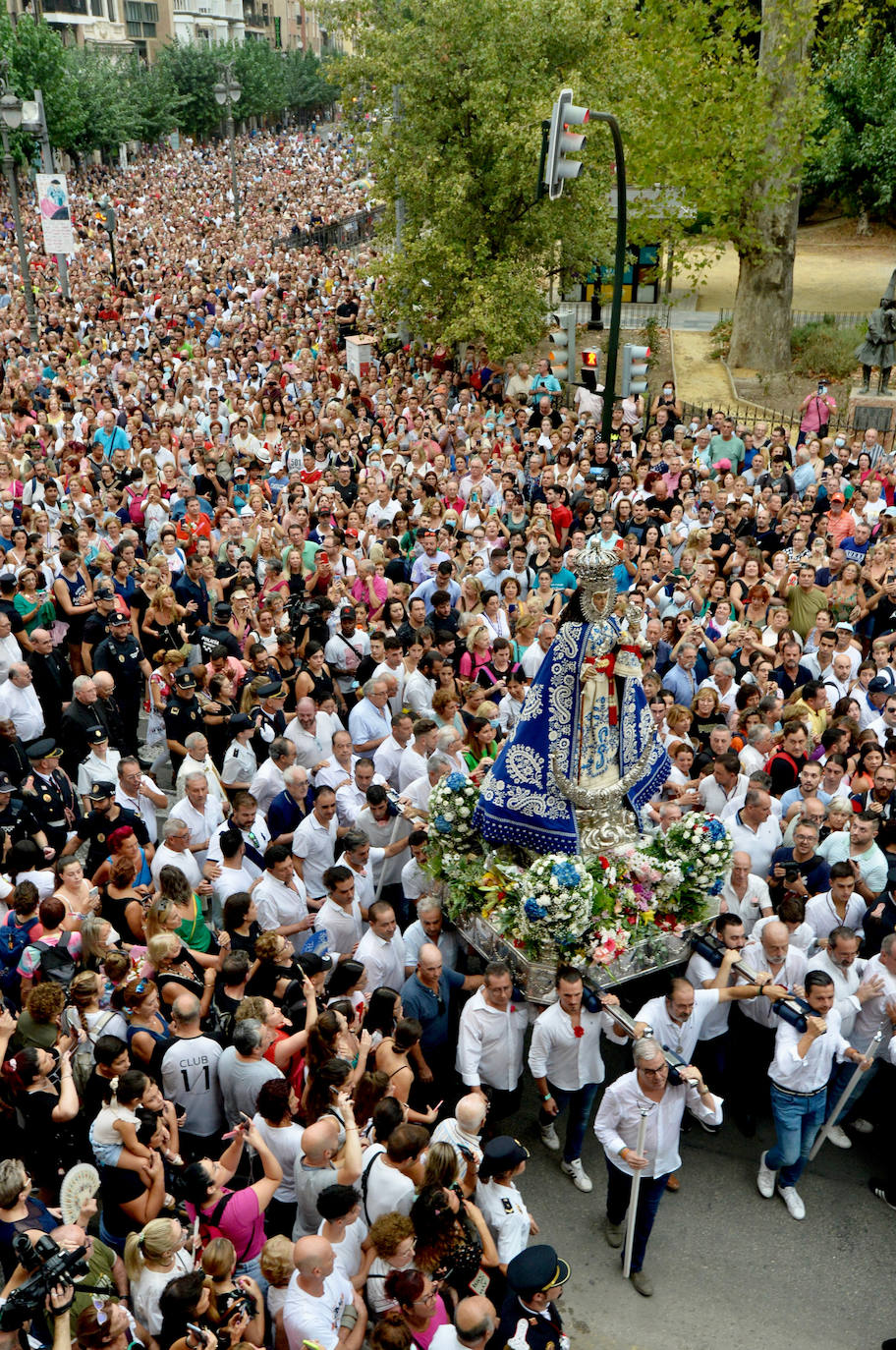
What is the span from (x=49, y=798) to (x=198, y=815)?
1.17m

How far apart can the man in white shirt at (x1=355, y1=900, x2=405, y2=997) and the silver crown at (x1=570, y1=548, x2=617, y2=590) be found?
2.24 metres

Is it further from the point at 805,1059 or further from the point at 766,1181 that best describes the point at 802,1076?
the point at 766,1181

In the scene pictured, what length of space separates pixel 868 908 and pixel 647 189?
18.9 m

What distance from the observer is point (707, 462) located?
1606cm

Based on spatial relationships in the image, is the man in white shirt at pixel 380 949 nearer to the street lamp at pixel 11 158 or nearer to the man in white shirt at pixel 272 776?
the man in white shirt at pixel 272 776

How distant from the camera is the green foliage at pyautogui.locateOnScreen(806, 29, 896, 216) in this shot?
32.9 m

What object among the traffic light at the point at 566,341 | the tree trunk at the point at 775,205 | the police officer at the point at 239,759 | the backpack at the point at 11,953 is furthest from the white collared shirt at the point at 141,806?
the tree trunk at the point at 775,205

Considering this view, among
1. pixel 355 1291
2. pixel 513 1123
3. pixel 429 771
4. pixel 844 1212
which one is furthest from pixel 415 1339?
pixel 429 771

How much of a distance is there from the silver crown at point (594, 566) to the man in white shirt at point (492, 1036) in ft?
7.39

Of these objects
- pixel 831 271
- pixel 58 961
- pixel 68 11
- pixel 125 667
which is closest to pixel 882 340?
pixel 125 667

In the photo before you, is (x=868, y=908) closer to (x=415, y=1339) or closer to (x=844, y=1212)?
(x=844, y=1212)

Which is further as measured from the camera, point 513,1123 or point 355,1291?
point 513,1123

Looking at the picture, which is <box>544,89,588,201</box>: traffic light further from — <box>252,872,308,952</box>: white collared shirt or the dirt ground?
the dirt ground

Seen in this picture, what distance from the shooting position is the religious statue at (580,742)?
23.7ft
